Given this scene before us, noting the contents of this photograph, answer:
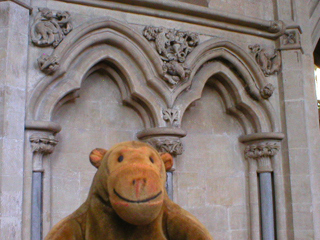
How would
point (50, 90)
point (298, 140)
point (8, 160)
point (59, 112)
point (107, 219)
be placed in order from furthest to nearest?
point (298, 140), point (59, 112), point (50, 90), point (8, 160), point (107, 219)

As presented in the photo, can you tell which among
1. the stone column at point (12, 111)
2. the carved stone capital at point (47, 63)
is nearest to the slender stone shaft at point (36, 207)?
the stone column at point (12, 111)

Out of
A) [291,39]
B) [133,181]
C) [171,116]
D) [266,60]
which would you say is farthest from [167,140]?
[133,181]

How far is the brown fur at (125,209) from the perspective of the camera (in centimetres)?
147

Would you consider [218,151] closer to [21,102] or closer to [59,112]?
[59,112]

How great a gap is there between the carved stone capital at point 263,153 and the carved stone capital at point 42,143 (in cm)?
216

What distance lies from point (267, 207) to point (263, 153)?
57 centimetres

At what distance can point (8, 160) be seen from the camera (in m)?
3.23

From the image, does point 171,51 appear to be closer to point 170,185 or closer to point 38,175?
point 170,185

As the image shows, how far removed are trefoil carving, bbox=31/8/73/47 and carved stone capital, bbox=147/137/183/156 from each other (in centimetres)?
126

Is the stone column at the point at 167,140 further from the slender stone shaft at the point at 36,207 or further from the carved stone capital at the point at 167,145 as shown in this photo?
the slender stone shaft at the point at 36,207

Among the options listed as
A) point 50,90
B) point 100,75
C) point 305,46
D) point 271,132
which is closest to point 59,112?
point 50,90

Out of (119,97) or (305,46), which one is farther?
(305,46)

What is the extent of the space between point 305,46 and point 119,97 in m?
2.27

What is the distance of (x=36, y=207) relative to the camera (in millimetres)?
3457
